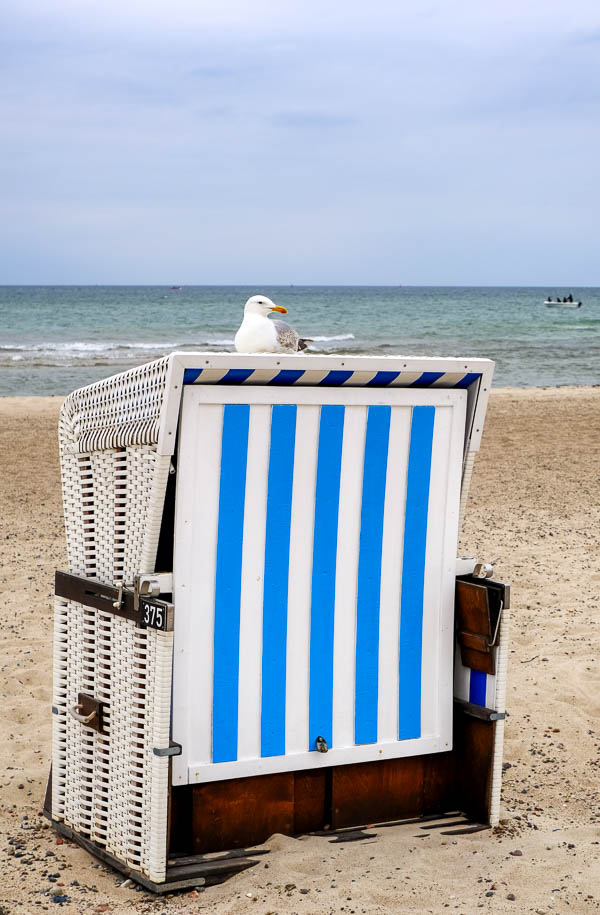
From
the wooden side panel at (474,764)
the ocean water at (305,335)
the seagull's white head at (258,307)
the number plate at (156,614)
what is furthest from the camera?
the ocean water at (305,335)

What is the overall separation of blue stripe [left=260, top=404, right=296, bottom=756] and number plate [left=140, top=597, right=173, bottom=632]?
337 millimetres

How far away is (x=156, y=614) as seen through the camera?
2723 mm

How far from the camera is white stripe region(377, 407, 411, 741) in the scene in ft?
9.98

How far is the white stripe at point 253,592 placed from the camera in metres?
2.87

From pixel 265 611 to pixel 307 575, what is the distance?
163 millimetres

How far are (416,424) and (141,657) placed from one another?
3.45 feet

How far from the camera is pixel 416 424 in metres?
3.06

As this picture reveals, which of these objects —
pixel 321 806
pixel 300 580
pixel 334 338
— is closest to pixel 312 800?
pixel 321 806

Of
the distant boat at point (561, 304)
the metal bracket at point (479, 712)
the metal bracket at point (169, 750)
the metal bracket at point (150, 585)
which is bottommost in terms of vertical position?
the metal bracket at point (479, 712)

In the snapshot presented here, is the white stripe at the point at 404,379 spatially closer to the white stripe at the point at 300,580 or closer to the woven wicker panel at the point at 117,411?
the white stripe at the point at 300,580

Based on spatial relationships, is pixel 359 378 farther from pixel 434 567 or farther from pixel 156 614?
pixel 156 614

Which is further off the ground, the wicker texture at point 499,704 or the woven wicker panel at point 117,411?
the woven wicker panel at point 117,411

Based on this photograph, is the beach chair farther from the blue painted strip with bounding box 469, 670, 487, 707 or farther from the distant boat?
the distant boat

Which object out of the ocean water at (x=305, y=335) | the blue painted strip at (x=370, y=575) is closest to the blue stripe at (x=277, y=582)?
the blue painted strip at (x=370, y=575)
